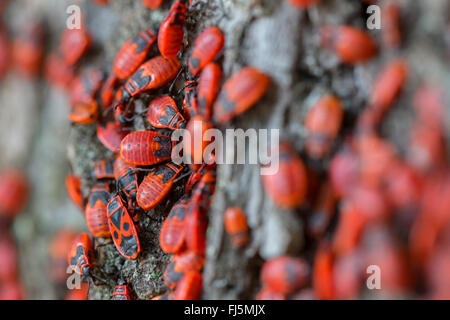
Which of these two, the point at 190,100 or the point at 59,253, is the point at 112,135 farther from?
the point at 59,253

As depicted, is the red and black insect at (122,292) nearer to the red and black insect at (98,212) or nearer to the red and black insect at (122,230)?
the red and black insect at (122,230)

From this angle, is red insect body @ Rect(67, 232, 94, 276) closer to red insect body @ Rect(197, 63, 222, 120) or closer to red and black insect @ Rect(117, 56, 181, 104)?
red and black insect @ Rect(117, 56, 181, 104)

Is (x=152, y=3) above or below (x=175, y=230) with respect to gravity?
above

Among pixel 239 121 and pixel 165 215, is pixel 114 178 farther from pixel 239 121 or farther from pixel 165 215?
pixel 239 121

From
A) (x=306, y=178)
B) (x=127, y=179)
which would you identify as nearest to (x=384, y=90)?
(x=306, y=178)
